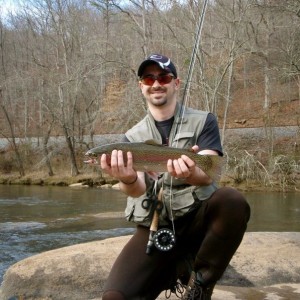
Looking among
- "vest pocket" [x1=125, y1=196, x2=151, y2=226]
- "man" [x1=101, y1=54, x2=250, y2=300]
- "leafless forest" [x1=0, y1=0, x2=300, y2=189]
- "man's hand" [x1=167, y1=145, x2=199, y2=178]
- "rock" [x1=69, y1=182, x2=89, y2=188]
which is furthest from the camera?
"rock" [x1=69, y1=182, x2=89, y2=188]

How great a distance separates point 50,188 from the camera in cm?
2348

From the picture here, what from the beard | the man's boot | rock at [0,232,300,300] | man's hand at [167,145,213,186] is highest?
the beard

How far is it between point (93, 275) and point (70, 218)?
8.51 metres

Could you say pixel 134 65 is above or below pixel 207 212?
above

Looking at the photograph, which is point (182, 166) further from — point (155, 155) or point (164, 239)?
point (164, 239)

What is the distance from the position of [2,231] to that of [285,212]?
811 centimetres

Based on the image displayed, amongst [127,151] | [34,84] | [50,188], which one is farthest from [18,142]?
[127,151]

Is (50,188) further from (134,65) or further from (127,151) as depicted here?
(127,151)

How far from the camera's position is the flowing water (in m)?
10.2

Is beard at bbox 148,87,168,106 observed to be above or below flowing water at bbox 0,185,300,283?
above

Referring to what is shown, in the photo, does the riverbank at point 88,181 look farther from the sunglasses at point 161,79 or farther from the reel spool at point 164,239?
the reel spool at point 164,239

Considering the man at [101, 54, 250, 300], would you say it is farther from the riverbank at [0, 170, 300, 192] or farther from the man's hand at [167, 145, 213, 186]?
the riverbank at [0, 170, 300, 192]

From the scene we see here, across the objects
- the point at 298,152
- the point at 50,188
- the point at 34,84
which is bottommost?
the point at 50,188

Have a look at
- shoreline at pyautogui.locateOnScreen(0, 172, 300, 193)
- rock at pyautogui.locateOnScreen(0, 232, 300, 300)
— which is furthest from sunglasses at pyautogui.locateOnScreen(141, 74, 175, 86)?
shoreline at pyautogui.locateOnScreen(0, 172, 300, 193)
